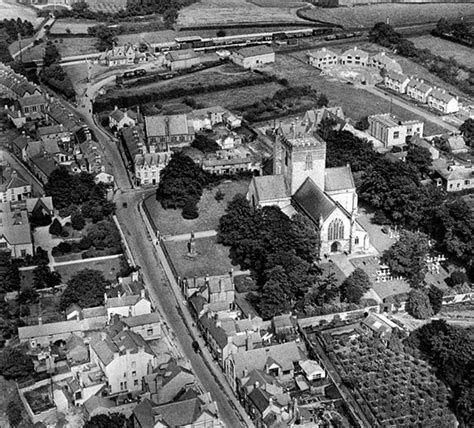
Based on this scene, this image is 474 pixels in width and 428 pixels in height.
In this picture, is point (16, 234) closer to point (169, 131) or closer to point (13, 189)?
point (13, 189)

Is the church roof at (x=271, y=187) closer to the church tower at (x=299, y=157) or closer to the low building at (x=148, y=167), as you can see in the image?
the church tower at (x=299, y=157)

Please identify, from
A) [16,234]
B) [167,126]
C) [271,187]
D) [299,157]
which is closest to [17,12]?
[167,126]

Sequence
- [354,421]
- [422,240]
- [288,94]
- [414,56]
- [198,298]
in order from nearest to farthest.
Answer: [354,421], [198,298], [422,240], [288,94], [414,56]

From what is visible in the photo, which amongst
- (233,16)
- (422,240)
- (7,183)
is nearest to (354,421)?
(422,240)

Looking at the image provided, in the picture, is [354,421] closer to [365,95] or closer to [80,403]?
[80,403]

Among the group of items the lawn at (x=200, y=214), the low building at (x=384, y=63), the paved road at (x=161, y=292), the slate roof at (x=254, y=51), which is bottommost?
the paved road at (x=161, y=292)

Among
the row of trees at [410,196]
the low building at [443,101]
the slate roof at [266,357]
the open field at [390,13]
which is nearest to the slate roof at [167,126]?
the row of trees at [410,196]
